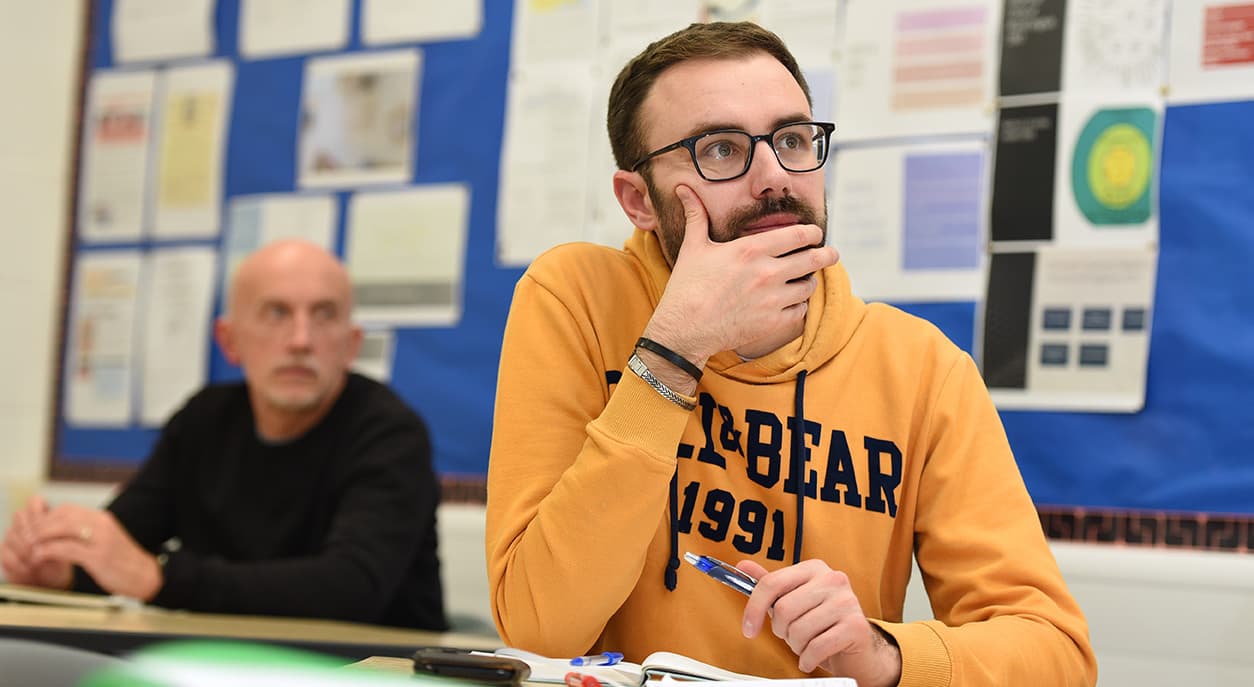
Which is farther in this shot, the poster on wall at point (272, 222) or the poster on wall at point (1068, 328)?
the poster on wall at point (272, 222)

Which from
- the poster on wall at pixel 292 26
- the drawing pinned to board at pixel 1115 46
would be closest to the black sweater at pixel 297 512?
the poster on wall at pixel 292 26

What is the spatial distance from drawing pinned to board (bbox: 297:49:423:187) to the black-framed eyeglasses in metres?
1.74

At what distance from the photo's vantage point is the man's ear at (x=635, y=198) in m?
1.54

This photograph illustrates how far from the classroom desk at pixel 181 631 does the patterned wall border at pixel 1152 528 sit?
3.72 feet

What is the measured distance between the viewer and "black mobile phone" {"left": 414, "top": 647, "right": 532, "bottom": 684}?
0.98 m

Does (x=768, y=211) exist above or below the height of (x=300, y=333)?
above

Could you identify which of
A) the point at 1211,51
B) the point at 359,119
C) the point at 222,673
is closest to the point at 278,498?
the point at 359,119

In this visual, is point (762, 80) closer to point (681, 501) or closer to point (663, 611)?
point (681, 501)

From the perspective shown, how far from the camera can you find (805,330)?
58.3 inches

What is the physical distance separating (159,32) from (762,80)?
2475mm

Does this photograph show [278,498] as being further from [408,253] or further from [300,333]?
[408,253]

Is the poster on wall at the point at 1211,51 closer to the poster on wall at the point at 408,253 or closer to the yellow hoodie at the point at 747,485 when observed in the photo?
the yellow hoodie at the point at 747,485

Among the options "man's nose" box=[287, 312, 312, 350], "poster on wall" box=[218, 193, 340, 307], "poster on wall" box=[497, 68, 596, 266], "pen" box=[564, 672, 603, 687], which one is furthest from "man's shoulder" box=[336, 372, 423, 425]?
"pen" box=[564, 672, 603, 687]

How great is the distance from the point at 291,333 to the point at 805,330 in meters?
1.39
